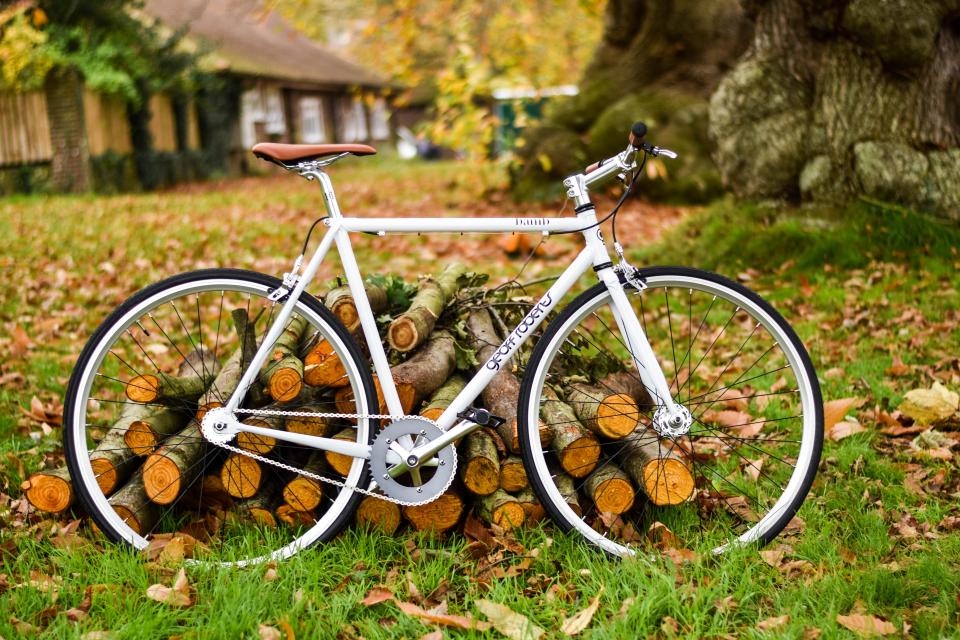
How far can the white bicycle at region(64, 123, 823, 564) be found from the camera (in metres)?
3.02

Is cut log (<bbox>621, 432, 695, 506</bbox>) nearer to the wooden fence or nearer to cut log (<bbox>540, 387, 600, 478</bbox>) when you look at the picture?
cut log (<bbox>540, 387, 600, 478</bbox>)

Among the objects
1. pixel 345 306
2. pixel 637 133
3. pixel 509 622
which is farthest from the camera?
pixel 345 306

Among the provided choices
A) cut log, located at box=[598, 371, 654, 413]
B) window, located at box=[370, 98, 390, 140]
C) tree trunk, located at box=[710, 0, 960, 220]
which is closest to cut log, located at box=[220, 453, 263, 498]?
cut log, located at box=[598, 371, 654, 413]

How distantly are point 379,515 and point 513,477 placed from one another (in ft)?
1.67

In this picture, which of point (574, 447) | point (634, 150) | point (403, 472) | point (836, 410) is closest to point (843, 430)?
point (836, 410)

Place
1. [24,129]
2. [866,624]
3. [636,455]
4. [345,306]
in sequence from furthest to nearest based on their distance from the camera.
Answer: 1. [24,129]
2. [345,306]
3. [636,455]
4. [866,624]

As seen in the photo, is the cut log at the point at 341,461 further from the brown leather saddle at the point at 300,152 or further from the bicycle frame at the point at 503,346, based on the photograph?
the brown leather saddle at the point at 300,152

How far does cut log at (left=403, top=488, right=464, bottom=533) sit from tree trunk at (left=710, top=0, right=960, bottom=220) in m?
4.50

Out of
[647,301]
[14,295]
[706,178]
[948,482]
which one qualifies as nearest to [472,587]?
[948,482]

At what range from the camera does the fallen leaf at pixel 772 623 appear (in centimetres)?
257

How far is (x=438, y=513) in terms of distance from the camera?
10.5 ft

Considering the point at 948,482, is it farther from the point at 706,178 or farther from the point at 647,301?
the point at 706,178

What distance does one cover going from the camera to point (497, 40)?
76.5 ft

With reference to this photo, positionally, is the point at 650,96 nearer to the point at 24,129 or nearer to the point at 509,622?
the point at 509,622
